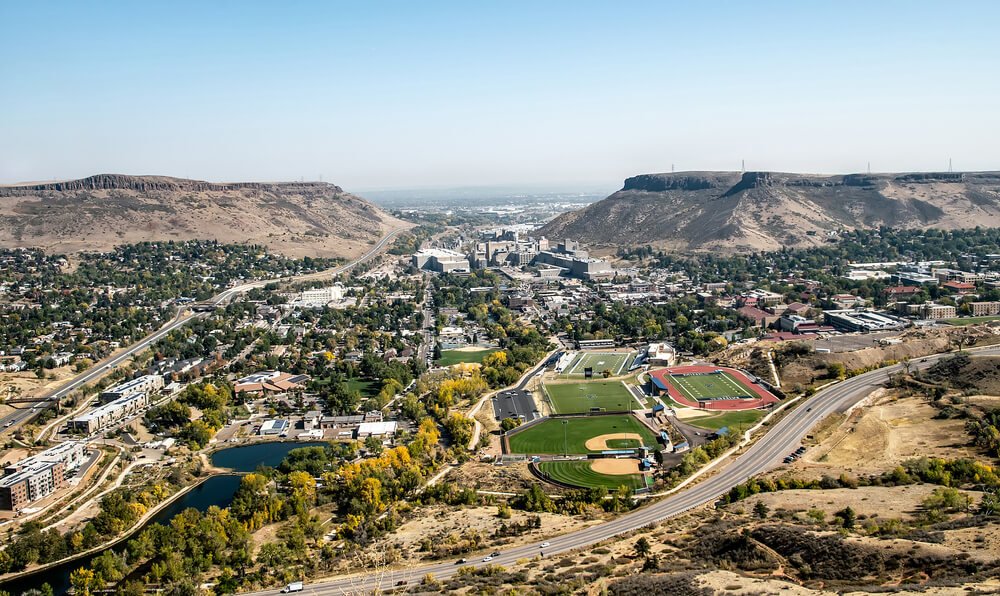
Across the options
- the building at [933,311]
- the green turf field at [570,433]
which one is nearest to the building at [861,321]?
the building at [933,311]

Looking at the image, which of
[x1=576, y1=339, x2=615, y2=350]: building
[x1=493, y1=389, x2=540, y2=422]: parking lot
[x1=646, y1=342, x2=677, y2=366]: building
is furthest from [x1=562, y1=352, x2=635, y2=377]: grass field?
[x1=493, y1=389, x2=540, y2=422]: parking lot

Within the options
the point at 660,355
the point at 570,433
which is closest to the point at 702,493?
the point at 570,433

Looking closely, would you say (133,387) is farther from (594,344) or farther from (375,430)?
(594,344)

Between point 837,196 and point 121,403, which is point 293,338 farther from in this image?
point 837,196

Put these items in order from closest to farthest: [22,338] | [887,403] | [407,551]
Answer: [407,551] → [887,403] → [22,338]

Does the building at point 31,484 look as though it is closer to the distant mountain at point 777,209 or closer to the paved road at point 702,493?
the paved road at point 702,493

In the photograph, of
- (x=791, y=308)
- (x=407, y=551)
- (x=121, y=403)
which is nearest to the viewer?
(x=407, y=551)

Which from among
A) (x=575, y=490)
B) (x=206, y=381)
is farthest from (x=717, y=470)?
(x=206, y=381)
